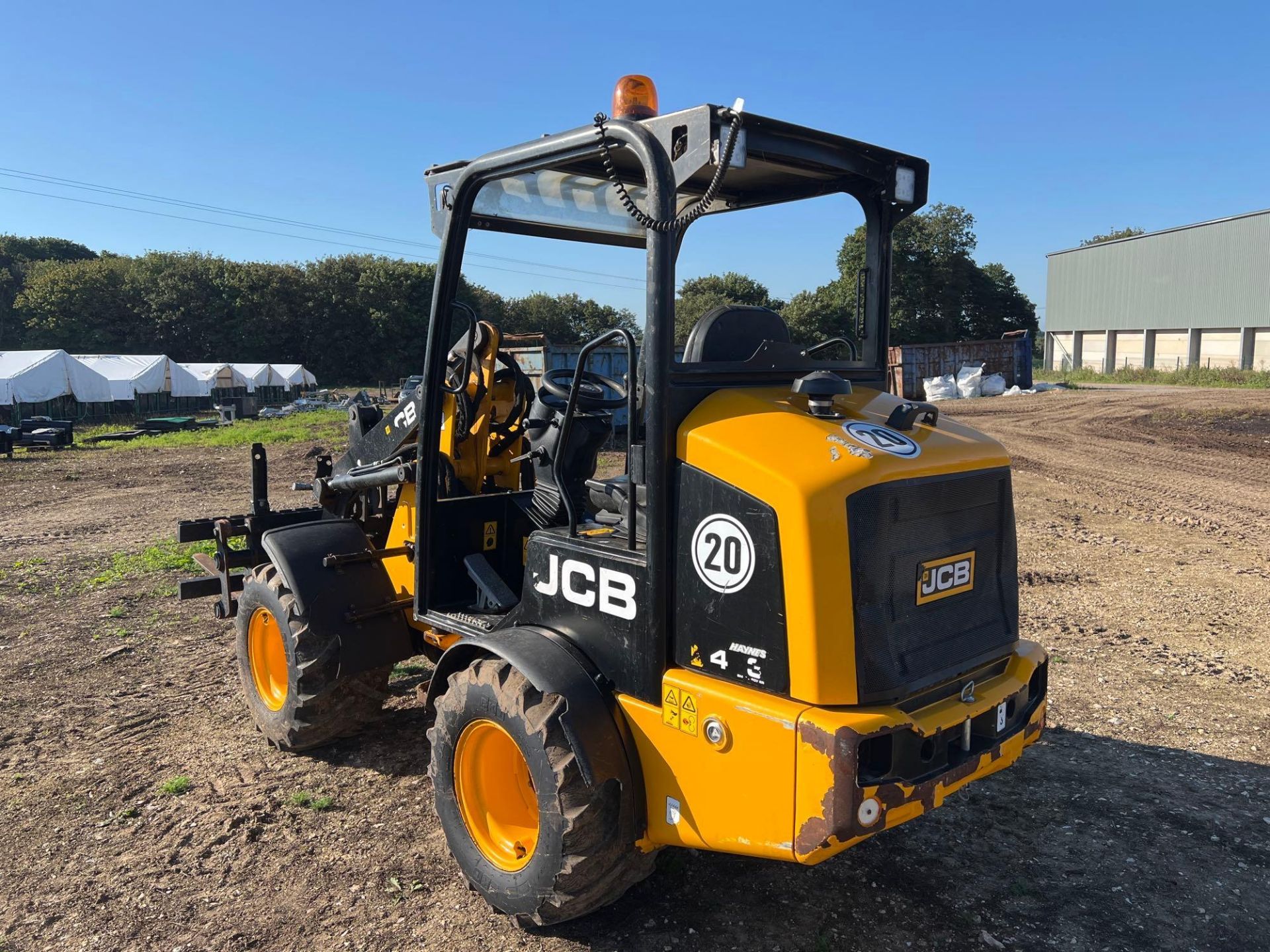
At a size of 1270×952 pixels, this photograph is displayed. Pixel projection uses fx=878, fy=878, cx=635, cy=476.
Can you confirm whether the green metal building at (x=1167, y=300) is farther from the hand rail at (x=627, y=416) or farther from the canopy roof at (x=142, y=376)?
the canopy roof at (x=142, y=376)

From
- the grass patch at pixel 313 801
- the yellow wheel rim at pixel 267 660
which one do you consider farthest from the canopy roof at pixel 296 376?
the grass patch at pixel 313 801

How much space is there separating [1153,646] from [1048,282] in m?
51.3

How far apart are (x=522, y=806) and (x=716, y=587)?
1.34 m

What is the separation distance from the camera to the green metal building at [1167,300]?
124ft

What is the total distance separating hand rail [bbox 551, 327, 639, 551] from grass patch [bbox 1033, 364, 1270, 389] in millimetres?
34374

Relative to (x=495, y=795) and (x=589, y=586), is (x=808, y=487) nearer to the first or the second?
(x=589, y=586)

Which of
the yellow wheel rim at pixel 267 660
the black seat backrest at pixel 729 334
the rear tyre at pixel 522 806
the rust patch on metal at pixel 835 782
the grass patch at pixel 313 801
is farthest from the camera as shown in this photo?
the yellow wheel rim at pixel 267 660

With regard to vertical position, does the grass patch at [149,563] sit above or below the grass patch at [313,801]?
above

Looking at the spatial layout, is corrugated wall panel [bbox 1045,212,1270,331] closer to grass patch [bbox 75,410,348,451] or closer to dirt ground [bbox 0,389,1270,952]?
grass patch [bbox 75,410,348,451]

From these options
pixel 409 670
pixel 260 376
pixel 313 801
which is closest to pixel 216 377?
pixel 260 376

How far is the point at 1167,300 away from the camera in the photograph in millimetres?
42719

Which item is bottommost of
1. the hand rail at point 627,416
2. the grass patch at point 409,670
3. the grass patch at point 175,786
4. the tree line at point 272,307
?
the grass patch at point 175,786

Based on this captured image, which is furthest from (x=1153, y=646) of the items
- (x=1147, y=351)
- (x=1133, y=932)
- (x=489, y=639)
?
(x=1147, y=351)

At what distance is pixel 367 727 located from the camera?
4.86 m
